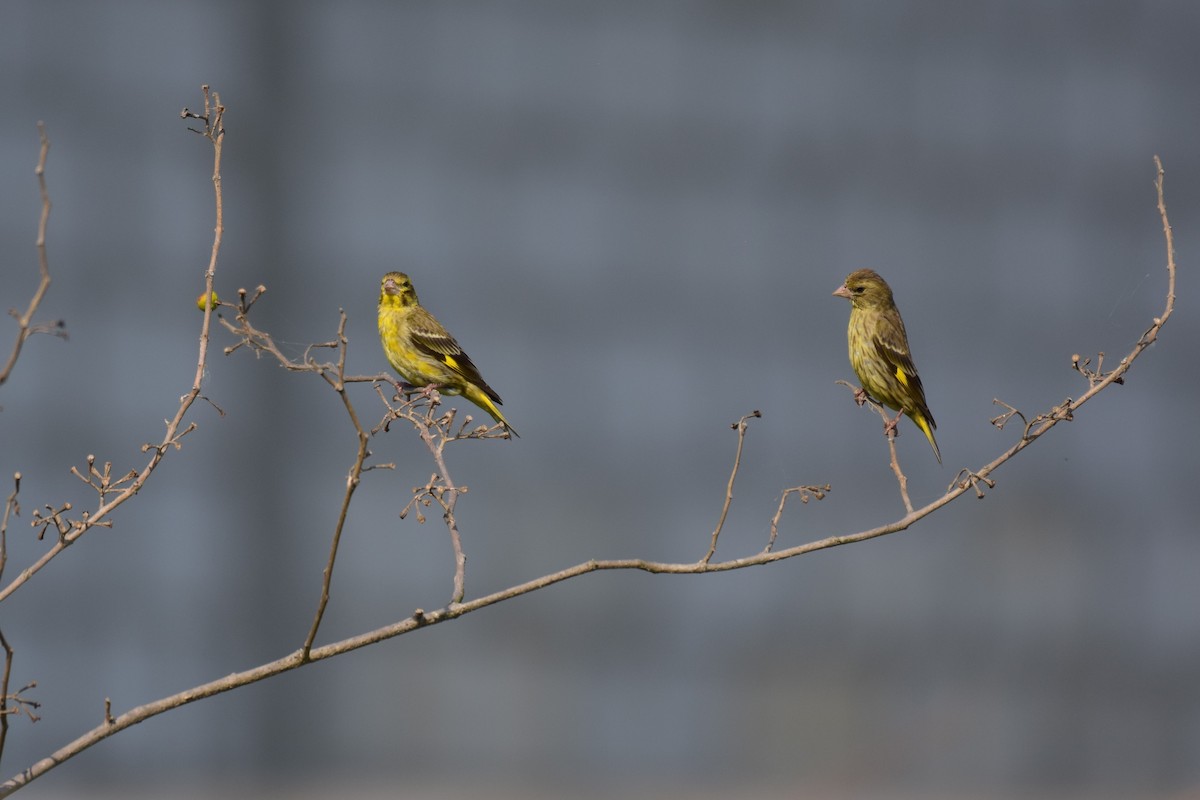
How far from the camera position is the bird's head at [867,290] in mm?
6492

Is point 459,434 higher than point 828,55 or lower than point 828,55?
lower

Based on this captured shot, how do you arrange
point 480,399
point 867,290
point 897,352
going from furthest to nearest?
point 867,290, point 480,399, point 897,352

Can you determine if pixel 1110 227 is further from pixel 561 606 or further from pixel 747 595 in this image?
pixel 561 606

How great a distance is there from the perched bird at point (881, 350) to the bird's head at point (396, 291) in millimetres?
1769

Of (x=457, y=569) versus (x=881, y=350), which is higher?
(x=881, y=350)

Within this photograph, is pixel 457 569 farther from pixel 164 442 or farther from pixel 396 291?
pixel 396 291

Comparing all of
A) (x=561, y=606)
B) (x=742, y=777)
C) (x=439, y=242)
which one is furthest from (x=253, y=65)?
(x=742, y=777)

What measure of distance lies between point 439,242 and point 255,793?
462 cm

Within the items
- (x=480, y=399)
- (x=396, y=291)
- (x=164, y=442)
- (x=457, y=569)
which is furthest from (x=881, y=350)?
(x=164, y=442)

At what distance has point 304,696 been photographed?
1298 cm

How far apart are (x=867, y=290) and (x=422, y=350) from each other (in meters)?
1.81

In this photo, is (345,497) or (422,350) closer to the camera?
(345,497)

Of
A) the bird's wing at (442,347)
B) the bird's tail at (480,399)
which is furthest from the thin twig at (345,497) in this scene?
the bird's tail at (480,399)

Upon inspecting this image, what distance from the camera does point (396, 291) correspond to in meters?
6.58
